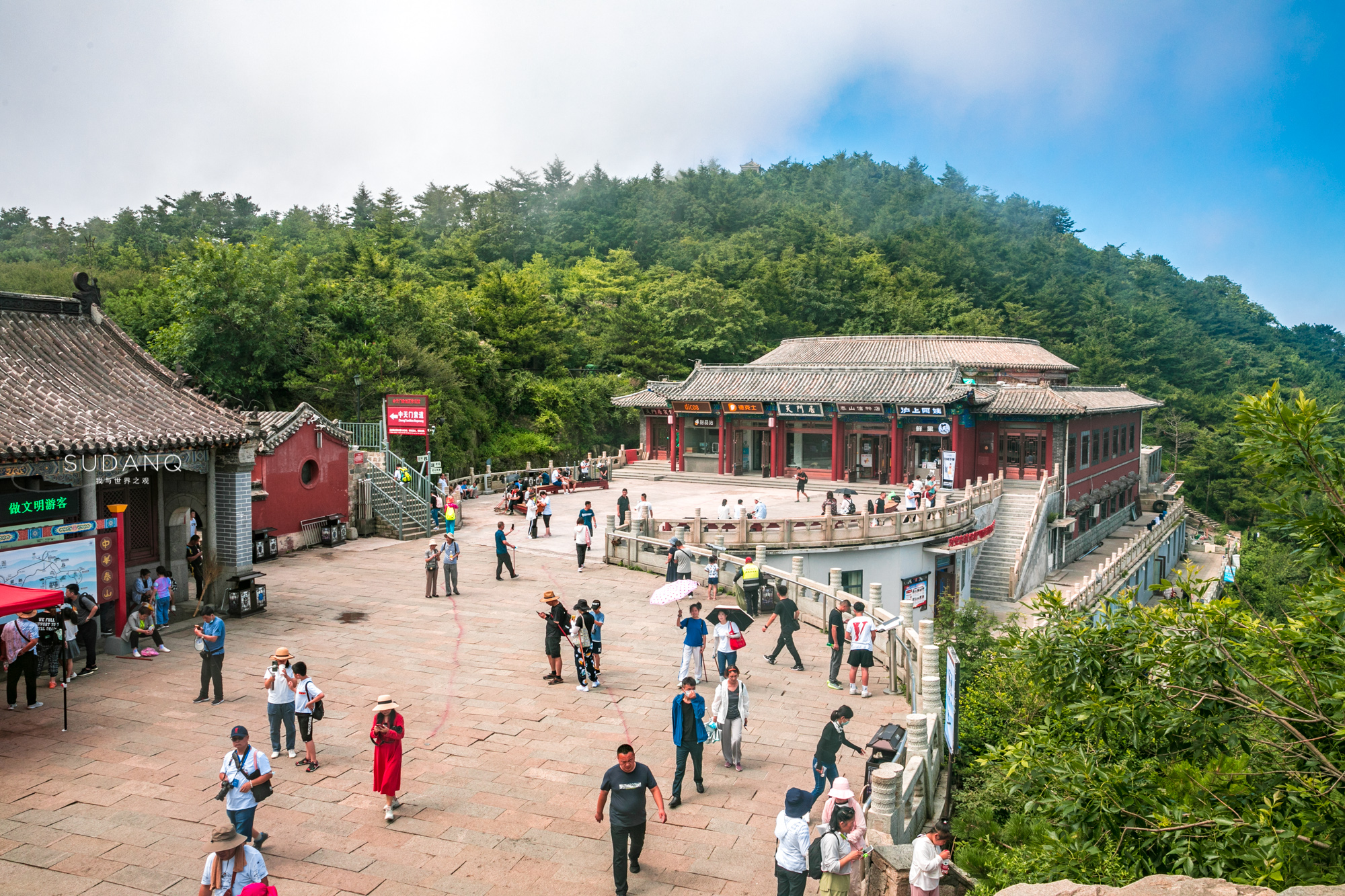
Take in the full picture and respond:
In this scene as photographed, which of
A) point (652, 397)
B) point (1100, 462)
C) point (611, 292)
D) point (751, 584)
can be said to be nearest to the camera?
point (751, 584)

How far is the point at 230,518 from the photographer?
17.5 metres

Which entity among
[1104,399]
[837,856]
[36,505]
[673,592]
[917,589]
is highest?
[1104,399]

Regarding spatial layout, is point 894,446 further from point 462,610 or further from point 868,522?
point 462,610

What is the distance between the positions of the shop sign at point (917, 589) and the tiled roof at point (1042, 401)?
10.5 metres

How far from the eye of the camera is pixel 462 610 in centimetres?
1766

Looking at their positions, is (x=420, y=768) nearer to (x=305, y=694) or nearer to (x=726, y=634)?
(x=305, y=694)

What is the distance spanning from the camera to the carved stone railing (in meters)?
26.9

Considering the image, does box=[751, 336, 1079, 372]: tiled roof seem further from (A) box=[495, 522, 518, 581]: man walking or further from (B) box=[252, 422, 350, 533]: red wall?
(A) box=[495, 522, 518, 581]: man walking

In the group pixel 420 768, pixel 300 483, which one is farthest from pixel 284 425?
pixel 420 768

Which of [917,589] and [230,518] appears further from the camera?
[917,589]

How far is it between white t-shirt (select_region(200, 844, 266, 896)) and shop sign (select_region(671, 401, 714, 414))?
3433 cm

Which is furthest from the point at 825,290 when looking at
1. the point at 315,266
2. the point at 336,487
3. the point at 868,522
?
the point at 336,487

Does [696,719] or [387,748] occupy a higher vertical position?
[696,719]

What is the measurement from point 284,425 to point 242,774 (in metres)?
16.7
